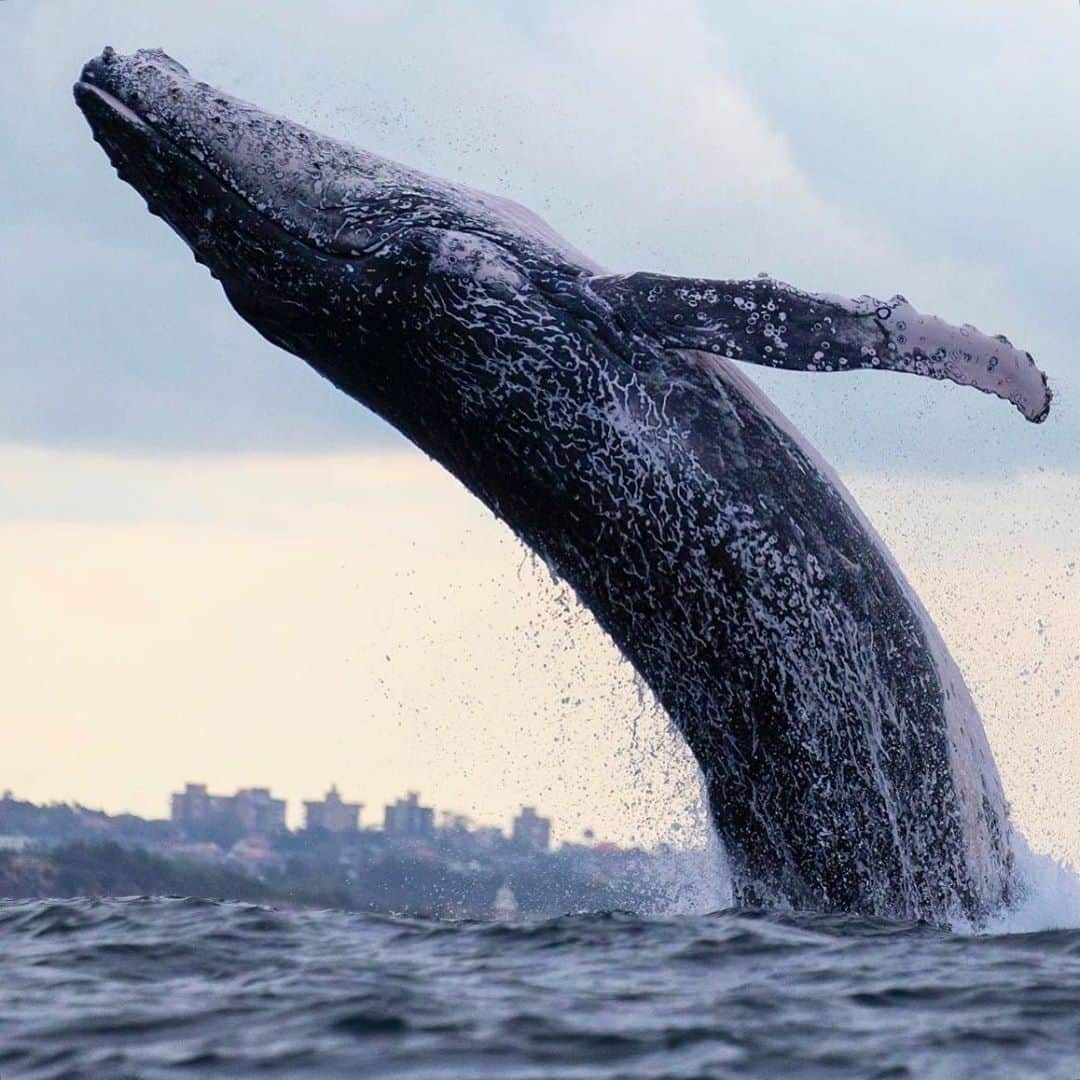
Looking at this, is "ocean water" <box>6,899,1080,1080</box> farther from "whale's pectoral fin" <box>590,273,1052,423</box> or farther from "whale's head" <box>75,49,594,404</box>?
"whale's head" <box>75,49,594,404</box>

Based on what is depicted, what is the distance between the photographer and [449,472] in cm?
1127

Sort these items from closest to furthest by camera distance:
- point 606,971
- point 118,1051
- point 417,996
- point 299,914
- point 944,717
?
point 118,1051 < point 417,996 < point 606,971 < point 299,914 < point 944,717

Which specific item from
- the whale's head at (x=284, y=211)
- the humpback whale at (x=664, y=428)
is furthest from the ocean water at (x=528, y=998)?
the whale's head at (x=284, y=211)

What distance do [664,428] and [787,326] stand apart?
3.16 ft

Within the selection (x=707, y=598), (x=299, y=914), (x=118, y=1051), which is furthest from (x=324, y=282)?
(x=118, y=1051)

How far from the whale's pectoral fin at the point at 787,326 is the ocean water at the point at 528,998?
337 centimetres

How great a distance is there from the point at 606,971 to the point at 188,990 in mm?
1810

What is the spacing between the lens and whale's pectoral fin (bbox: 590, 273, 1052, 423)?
412 inches

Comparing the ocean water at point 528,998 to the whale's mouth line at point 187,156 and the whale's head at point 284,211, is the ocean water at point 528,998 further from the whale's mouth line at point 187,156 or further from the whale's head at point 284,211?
the whale's mouth line at point 187,156

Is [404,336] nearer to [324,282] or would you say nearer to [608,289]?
[324,282]

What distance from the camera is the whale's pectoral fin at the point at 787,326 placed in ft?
34.3

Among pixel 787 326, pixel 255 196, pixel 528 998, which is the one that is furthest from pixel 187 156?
Answer: pixel 528 998

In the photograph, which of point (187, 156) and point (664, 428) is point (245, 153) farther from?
point (664, 428)

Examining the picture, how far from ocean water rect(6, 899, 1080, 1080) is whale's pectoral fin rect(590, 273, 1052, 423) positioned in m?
3.37
